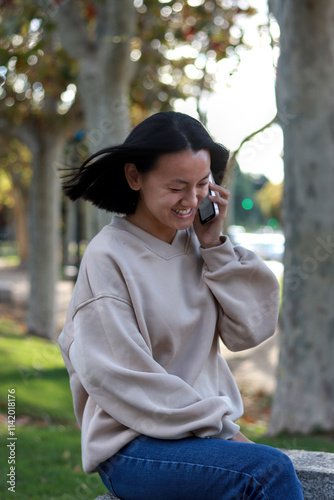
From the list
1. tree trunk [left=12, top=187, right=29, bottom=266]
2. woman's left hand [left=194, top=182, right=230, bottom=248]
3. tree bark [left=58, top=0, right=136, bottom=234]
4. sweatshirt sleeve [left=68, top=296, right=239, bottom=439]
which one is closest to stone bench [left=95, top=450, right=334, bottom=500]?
sweatshirt sleeve [left=68, top=296, right=239, bottom=439]

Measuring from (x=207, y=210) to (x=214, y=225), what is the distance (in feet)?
0.21

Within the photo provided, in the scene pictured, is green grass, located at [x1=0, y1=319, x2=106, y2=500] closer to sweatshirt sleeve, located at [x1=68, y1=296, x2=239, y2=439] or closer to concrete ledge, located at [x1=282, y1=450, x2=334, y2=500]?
concrete ledge, located at [x1=282, y1=450, x2=334, y2=500]

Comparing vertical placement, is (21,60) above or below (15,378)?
above

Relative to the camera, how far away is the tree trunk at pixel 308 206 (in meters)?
6.33

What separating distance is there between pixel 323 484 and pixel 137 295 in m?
1.01

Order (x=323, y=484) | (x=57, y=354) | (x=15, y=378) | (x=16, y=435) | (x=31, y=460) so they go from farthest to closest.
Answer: (x=57, y=354), (x=15, y=378), (x=16, y=435), (x=31, y=460), (x=323, y=484)

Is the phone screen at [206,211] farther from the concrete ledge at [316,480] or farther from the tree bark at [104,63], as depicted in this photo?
the tree bark at [104,63]

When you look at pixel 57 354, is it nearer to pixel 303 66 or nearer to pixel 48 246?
pixel 48 246

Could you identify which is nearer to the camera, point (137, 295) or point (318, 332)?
point (137, 295)

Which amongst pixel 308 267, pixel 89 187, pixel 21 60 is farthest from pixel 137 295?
pixel 21 60

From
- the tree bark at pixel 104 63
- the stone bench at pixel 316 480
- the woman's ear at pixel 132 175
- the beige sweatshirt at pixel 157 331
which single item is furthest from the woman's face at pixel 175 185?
the tree bark at pixel 104 63

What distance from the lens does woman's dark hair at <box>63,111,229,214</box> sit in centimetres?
241

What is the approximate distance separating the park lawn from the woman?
81.9 inches

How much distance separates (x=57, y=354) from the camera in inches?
474
